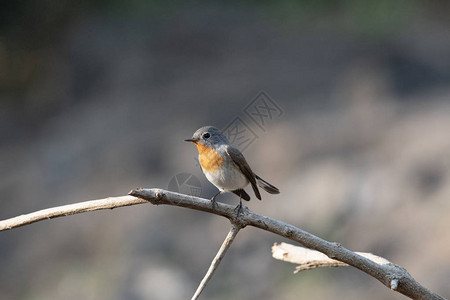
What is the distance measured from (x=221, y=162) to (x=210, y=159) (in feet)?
0.21

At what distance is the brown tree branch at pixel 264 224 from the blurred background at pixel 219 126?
153 cm

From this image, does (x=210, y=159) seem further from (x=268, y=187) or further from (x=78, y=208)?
(x=78, y=208)

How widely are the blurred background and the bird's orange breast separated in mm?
910

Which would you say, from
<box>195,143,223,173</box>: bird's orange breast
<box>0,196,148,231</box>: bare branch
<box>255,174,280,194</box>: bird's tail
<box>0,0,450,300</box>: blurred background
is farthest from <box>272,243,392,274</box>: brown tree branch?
<box>0,0,450,300</box>: blurred background

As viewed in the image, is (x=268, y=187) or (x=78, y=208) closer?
(x=78, y=208)

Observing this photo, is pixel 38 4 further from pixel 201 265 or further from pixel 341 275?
pixel 341 275

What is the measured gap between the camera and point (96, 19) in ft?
29.8

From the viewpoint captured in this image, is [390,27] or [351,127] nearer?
[351,127]

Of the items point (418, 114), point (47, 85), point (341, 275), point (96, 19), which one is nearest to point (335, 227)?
point (341, 275)

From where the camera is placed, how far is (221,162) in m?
2.76

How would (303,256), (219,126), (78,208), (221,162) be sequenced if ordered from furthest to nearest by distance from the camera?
(219,126), (221,162), (303,256), (78,208)

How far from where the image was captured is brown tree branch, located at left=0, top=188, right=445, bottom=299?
6.78 ft

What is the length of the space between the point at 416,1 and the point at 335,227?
4.05 meters

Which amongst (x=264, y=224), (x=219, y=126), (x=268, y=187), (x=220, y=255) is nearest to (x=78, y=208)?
(x=220, y=255)
